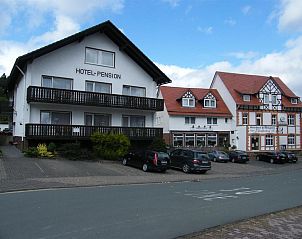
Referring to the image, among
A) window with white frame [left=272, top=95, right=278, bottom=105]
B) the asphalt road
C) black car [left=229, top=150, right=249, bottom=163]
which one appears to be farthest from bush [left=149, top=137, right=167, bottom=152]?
window with white frame [left=272, top=95, right=278, bottom=105]

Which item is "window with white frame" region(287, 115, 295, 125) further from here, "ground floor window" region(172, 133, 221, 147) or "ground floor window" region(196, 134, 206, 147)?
"ground floor window" region(196, 134, 206, 147)

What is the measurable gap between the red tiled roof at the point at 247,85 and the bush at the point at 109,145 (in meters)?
25.6

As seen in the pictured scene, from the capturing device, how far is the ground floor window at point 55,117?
29.0 m

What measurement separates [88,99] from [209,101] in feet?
76.5

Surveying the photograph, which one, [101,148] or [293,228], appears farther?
[101,148]

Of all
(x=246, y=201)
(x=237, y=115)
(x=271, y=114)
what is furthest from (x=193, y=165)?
(x=271, y=114)

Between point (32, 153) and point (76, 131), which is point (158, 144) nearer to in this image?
point (76, 131)

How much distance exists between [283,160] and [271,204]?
31137mm

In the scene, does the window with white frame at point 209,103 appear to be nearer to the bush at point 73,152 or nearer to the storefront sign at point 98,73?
the storefront sign at point 98,73

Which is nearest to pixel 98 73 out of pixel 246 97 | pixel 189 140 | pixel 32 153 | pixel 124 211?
Result: pixel 32 153

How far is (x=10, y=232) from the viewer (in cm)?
739

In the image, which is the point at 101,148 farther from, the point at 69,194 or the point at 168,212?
the point at 168,212

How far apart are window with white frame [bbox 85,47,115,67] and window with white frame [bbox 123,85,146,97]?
8.36 ft

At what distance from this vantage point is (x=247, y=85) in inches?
2106
